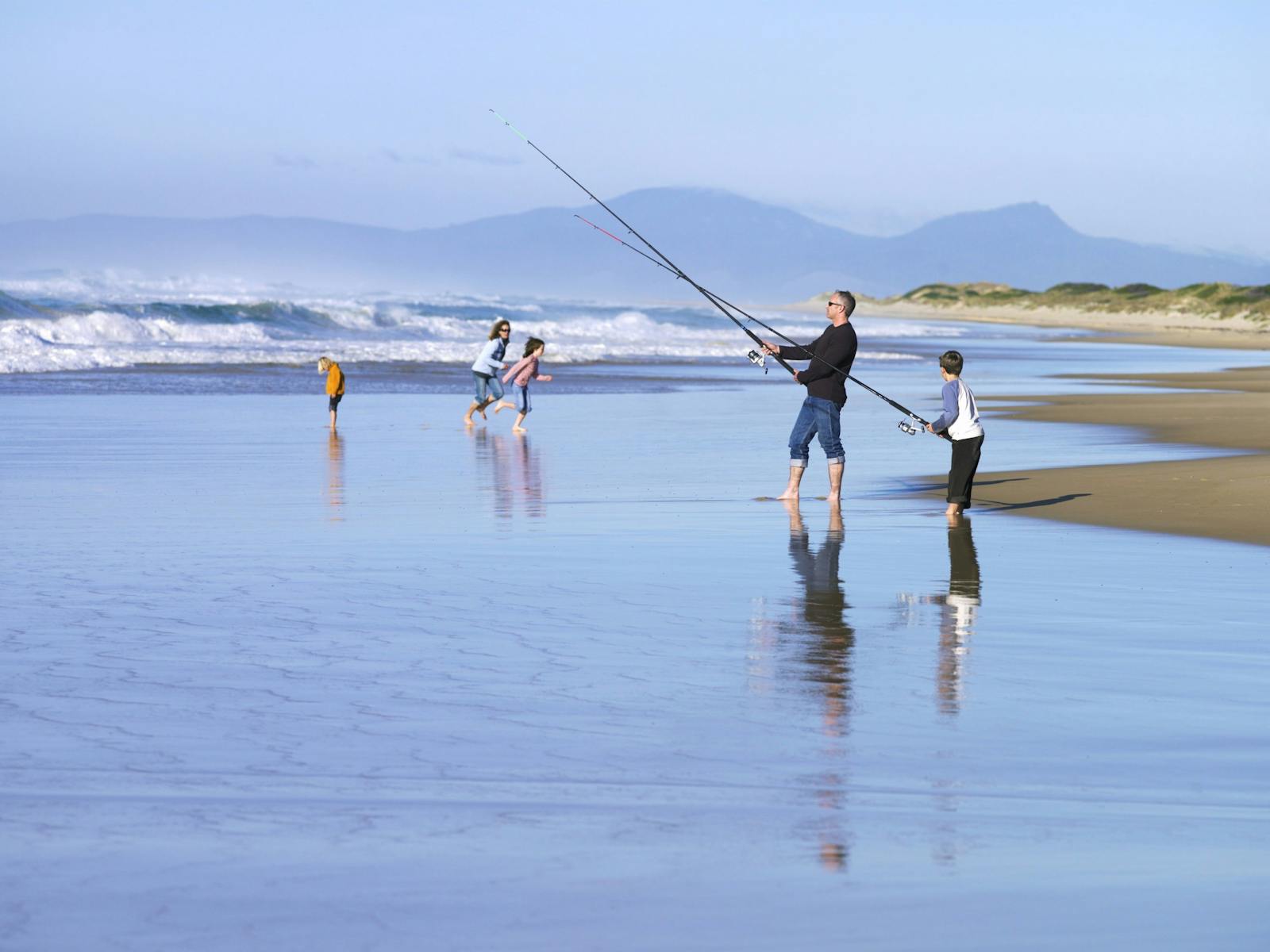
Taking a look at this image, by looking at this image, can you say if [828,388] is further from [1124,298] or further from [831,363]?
[1124,298]

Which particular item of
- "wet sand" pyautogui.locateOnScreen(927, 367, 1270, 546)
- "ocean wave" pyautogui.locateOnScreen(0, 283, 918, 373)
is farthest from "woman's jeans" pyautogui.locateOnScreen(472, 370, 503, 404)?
"ocean wave" pyautogui.locateOnScreen(0, 283, 918, 373)

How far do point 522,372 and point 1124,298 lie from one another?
8319 centimetres

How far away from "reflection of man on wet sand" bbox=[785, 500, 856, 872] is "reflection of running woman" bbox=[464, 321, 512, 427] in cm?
992

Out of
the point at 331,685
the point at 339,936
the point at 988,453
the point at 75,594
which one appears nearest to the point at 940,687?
the point at 331,685

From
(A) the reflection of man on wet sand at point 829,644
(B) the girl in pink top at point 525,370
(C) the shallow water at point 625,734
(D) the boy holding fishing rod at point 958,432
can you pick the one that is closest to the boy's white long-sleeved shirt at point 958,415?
(D) the boy holding fishing rod at point 958,432

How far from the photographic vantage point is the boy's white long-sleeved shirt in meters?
11.9

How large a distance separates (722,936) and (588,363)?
114ft

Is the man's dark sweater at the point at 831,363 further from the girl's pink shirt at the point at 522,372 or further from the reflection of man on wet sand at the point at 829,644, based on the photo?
the girl's pink shirt at the point at 522,372

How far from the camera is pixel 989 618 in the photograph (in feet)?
24.0

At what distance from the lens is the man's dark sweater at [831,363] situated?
1224cm

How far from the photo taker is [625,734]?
17.0 feet

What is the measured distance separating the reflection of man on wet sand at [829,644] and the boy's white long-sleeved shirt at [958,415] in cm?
152

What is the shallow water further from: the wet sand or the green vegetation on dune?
the green vegetation on dune

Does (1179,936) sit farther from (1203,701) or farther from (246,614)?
(246,614)
